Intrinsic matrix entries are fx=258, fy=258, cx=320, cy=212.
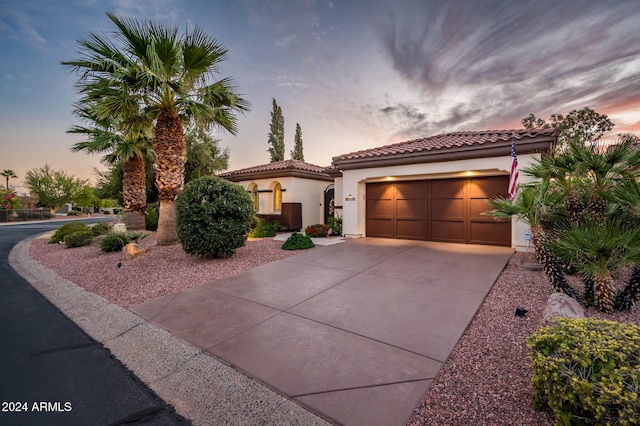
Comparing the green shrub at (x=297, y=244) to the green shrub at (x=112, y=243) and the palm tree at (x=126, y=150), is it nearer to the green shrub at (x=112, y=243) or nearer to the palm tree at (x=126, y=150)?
the green shrub at (x=112, y=243)

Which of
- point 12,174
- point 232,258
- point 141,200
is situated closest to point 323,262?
A: point 232,258

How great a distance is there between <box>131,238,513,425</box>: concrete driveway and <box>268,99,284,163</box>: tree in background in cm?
2261

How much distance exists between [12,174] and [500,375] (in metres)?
71.1

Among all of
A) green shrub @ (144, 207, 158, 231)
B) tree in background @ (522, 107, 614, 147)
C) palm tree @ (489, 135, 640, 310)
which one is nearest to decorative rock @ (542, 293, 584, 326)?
palm tree @ (489, 135, 640, 310)

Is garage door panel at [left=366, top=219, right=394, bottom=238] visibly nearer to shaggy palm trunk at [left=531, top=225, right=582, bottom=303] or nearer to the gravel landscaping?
the gravel landscaping

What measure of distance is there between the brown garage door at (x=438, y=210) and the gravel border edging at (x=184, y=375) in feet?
29.1

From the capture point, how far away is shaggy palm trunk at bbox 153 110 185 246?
888cm

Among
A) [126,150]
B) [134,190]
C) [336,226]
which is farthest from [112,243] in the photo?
[336,226]

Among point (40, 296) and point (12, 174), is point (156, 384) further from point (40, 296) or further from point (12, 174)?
point (12, 174)

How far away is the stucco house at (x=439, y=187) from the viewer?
8.30m

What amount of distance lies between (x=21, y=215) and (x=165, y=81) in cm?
3987

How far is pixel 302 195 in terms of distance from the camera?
14.0 meters

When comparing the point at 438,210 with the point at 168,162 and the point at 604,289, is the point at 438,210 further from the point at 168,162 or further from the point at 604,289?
the point at 168,162

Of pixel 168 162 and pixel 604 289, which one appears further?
pixel 168 162
